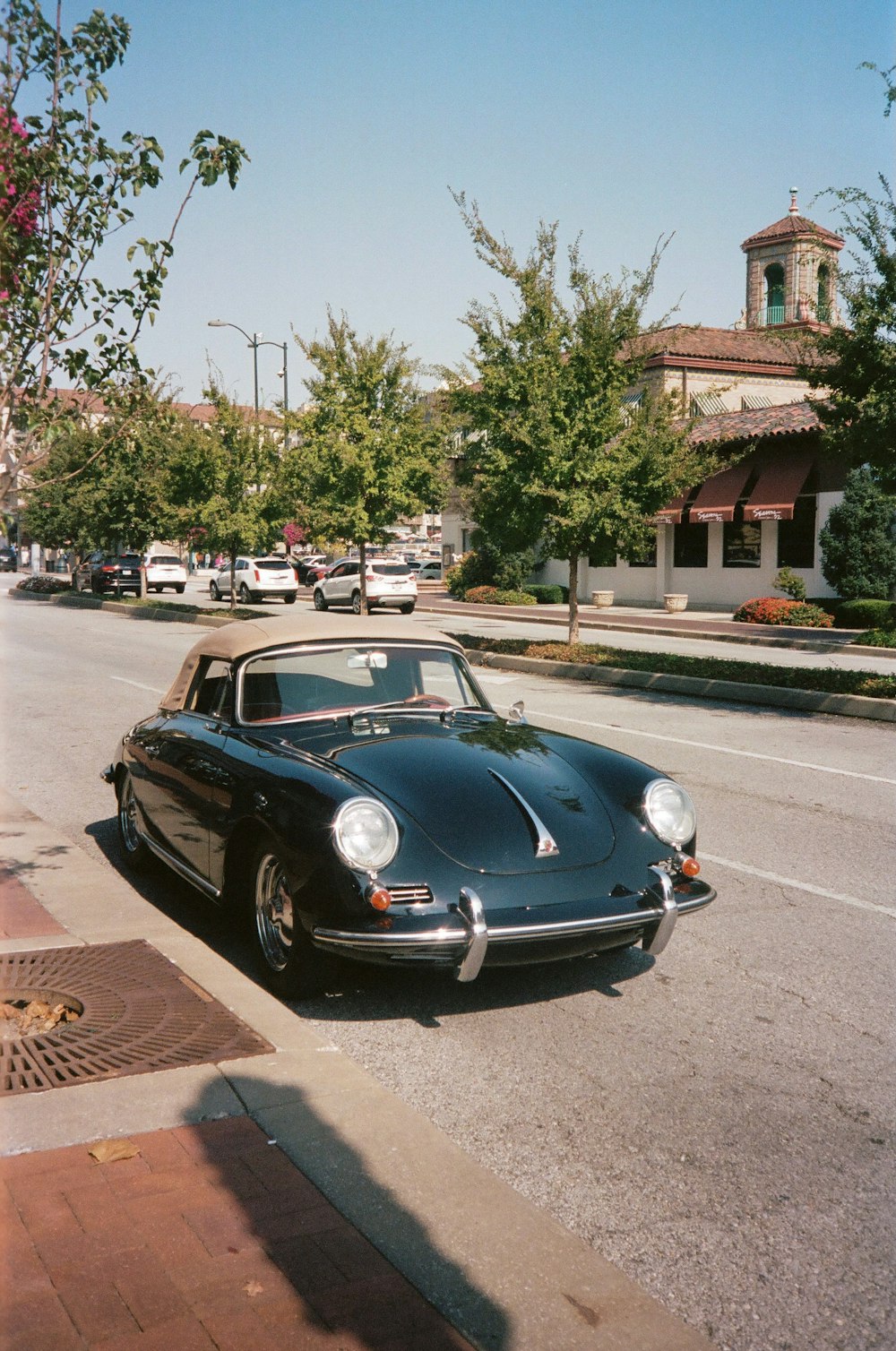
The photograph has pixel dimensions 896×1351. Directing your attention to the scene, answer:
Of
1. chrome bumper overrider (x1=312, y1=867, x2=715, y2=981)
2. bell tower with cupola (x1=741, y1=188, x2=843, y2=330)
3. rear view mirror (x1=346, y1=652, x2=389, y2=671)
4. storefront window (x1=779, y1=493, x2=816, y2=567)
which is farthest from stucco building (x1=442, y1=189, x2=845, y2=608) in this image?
chrome bumper overrider (x1=312, y1=867, x2=715, y2=981)

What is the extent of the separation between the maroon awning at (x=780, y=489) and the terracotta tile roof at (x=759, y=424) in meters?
0.87

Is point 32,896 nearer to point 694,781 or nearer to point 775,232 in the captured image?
point 694,781

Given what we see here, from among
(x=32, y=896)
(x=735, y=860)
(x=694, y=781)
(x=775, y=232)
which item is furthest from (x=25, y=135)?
(x=775, y=232)

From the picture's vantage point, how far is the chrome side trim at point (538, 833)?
14.8 feet

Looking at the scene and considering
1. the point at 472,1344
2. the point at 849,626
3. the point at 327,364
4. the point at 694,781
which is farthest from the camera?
the point at 849,626

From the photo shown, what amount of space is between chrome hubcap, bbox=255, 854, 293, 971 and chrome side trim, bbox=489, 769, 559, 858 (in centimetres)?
97

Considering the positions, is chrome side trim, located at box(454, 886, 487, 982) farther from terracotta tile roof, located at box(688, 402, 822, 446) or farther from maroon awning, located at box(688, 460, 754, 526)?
maroon awning, located at box(688, 460, 754, 526)

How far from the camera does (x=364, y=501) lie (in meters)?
26.9

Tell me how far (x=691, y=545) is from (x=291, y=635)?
3408 centimetres

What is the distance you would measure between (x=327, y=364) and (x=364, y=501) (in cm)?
303

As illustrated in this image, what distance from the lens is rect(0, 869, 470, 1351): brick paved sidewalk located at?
256 centimetres

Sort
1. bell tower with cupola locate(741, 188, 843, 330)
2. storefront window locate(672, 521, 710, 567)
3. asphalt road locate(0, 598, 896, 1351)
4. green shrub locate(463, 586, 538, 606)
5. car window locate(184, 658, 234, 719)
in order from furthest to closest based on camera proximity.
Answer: bell tower with cupola locate(741, 188, 843, 330)
green shrub locate(463, 586, 538, 606)
storefront window locate(672, 521, 710, 567)
car window locate(184, 658, 234, 719)
asphalt road locate(0, 598, 896, 1351)

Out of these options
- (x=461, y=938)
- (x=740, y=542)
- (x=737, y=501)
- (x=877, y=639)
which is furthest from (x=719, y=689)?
(x=740, y=542)

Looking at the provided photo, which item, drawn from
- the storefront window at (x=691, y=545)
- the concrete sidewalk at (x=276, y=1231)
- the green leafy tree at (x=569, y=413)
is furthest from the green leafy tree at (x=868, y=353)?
the storefront window at (x=691, y=545)
